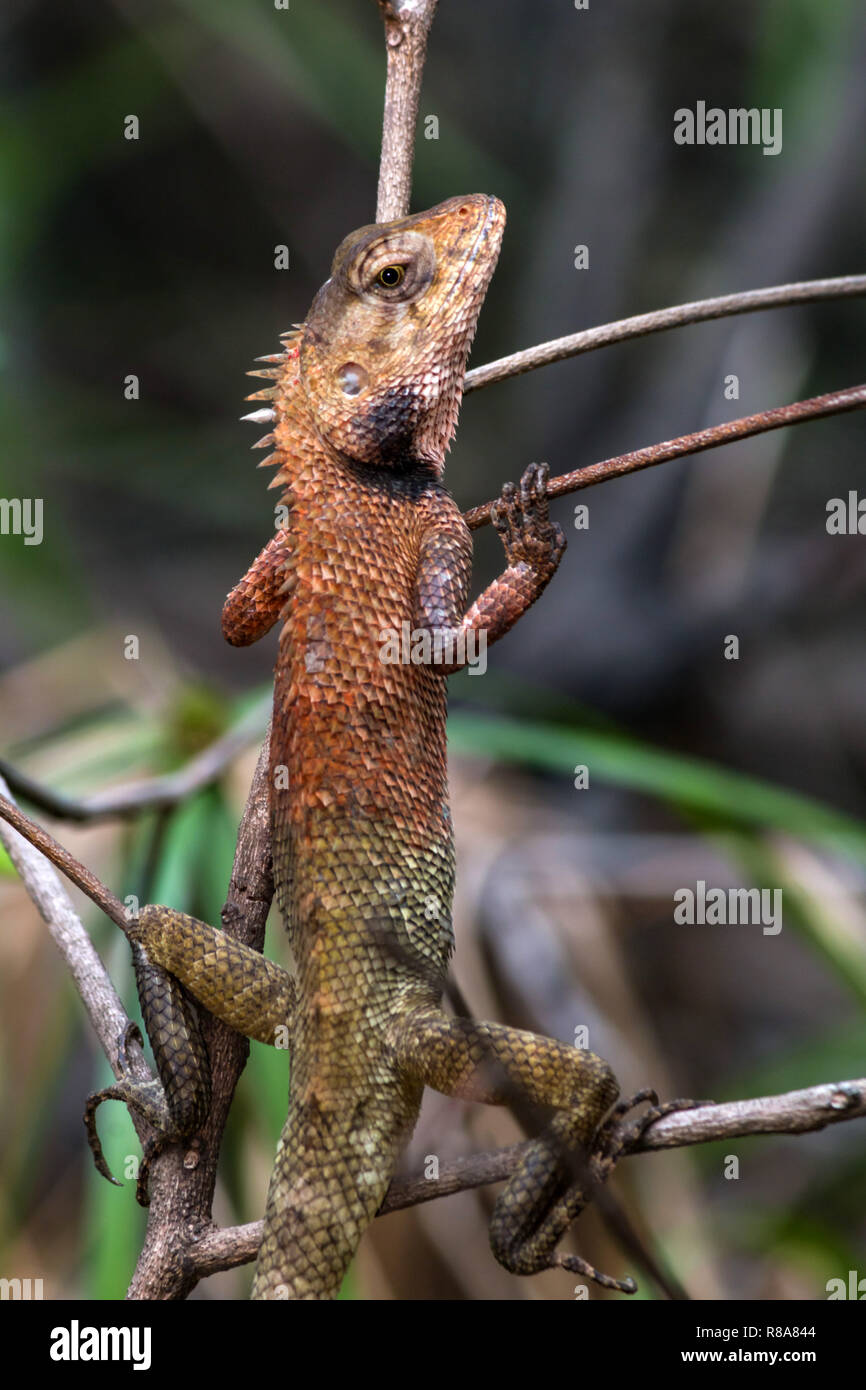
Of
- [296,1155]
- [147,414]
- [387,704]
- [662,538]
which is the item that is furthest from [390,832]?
[147,414]

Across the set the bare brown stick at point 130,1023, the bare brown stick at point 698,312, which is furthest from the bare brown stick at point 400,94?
the bare brown stick at point 130,1023

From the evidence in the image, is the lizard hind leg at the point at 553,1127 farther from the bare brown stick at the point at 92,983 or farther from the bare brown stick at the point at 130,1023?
the bare brown stick at the point at 92,983

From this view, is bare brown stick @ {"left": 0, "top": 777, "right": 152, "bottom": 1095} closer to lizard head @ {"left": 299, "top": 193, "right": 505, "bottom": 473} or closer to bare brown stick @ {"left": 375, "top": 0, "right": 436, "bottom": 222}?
lizard head @ {"left": 299, "top": 193, "right": 505, "bottom": 473}

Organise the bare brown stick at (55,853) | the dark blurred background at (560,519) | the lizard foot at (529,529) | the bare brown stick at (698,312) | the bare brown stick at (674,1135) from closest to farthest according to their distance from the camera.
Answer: the bare brown stick at (674,1135) → the bare brown stick at (55,853) → the bare brown stick at (698,312) → the lizard foot at (529,529) → the dark blurred background at (560,519)

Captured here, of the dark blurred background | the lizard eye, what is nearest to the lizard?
the lizard eye

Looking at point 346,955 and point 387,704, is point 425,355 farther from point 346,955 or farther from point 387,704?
point 346,955
